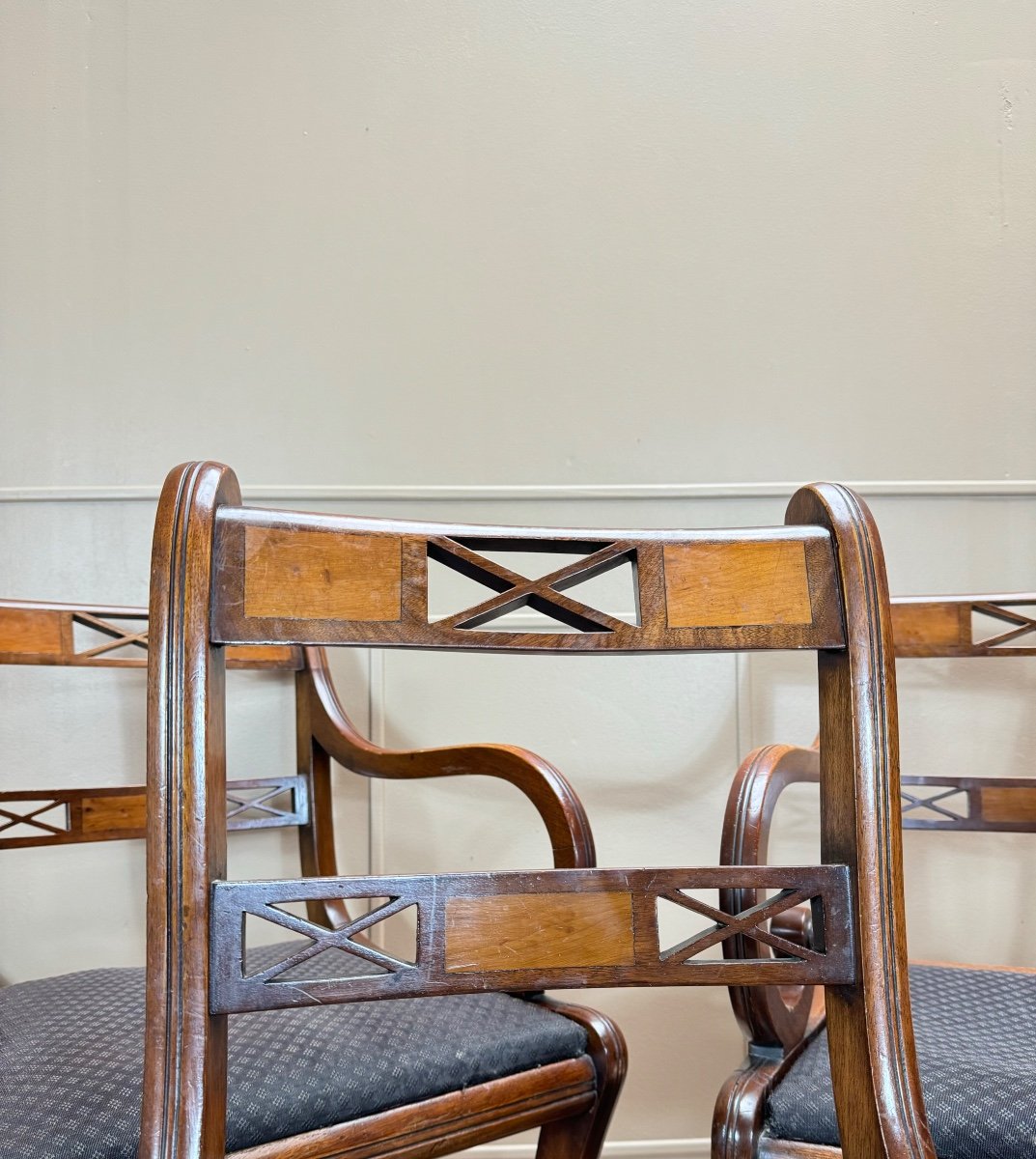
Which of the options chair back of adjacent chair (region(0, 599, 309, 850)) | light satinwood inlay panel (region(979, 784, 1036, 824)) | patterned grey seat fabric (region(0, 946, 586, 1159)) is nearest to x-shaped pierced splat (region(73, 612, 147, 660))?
chair back of adjacent chair (region(0, 599, 309, 850))

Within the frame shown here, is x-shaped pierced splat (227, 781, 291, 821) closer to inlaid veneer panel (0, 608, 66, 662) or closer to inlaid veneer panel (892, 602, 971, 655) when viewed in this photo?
inlaid veneer panel (0, 608, 66, 662)

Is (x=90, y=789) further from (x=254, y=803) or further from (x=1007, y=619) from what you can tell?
(x=1007, y=619)

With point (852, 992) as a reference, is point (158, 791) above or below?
above

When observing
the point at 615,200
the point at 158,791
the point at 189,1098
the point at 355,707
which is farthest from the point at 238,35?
the point at 189,1098

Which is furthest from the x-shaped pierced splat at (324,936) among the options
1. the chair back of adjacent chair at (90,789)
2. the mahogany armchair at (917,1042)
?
the chair back of adjacent chair at (90,789)

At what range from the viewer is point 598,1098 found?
3.04 ft

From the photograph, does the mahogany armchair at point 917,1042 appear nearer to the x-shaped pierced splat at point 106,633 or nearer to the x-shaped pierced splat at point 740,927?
the x-shaped pierced splat at point 740,927

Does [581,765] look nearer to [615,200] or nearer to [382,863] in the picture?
[382,863]

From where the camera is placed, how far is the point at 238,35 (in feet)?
5.25

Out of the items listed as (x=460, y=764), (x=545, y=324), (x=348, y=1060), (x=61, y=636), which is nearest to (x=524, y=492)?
(x=545, y=324)

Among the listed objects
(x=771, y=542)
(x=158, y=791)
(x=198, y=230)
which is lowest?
(x=158, y=791)

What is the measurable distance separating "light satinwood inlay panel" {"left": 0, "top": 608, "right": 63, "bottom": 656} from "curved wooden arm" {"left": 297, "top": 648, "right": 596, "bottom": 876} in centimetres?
32

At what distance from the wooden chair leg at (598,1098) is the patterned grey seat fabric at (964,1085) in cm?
18

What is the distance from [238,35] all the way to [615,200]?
0.67 m
